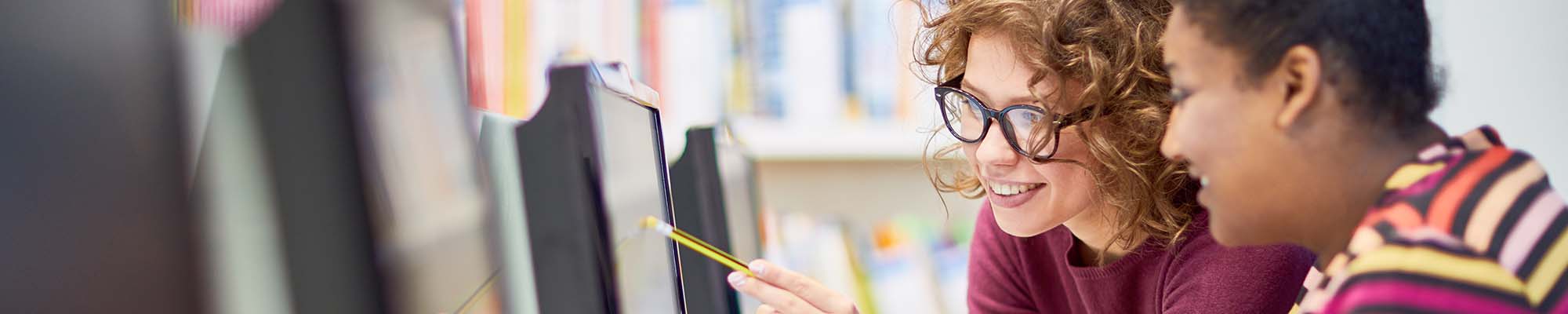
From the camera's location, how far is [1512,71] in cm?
88

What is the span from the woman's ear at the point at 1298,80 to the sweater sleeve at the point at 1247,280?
45 cm

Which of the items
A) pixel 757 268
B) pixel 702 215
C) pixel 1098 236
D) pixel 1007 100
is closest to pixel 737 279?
pixel 757 268

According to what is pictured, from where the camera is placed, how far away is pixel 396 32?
1.02 feet

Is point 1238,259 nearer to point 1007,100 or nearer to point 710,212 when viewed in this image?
point 1007,100

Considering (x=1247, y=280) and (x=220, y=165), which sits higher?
(x=220, y=165)

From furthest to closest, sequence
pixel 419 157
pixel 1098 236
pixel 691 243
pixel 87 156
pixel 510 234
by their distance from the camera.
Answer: pixel 1098 236
pixel 691 243
pixel 510 234
pixel 419 157
pixel 87 156

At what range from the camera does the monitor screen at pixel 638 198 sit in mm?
636

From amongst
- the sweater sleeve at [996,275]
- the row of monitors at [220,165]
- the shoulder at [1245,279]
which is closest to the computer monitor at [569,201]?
the row of monitors at [220,165]

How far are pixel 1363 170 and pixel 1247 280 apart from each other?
43cm

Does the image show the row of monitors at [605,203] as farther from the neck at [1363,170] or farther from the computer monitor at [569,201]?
the neck at [1363,170]

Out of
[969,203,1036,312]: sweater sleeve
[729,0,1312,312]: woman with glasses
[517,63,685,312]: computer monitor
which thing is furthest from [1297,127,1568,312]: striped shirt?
[969,203,1036,312]: sweater sleeve

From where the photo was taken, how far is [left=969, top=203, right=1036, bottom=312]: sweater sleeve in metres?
1.11

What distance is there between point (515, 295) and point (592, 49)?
1009 mm

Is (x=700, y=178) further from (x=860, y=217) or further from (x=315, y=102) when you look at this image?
(x=860, y=217)
